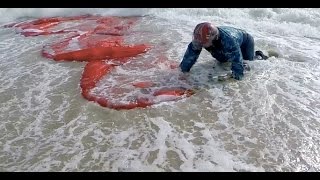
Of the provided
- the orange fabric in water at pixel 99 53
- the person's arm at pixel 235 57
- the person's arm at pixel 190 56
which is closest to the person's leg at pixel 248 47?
the person's arm at pixel 235 57

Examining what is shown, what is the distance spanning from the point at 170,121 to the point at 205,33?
4.38 feet

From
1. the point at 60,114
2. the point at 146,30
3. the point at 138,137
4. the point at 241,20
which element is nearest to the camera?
the point at 138,137

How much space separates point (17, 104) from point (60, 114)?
722 mm

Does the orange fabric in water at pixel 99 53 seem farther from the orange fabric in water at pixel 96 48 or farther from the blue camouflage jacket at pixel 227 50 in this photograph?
the blue camouflage jacket at pixel 227 50

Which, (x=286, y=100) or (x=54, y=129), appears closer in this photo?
(x=54, y=129)

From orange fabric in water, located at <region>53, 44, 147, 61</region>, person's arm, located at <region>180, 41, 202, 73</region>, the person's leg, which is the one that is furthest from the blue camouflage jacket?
orange fabric in water, located at <region>53, 44, 147, 61</region>

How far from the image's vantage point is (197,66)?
6156 mm

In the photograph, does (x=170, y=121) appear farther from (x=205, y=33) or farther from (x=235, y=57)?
(x=235, y=57)

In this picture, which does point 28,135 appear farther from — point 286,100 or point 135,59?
point 286,100

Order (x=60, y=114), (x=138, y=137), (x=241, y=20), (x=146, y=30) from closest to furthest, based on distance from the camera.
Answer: (x=138, y=137) → (x=60, y=114) → (x=146, y=30) → (x=241, y=20)

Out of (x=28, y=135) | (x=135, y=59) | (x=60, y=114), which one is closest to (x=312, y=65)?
(x=135, y=59)

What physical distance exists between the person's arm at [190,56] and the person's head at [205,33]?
137mm

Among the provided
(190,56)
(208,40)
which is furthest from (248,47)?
(208,40)

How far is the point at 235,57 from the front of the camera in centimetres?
539
